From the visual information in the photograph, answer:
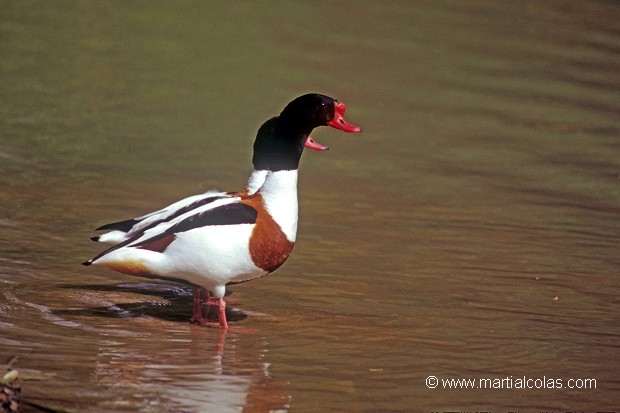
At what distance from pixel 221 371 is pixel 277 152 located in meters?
1.47

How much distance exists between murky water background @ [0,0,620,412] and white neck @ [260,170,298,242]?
2.12ft

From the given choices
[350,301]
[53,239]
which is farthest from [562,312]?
[53,239]

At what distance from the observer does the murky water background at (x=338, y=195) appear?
647 cm

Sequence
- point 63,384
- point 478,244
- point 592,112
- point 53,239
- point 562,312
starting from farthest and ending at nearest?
1. point 592,112
2. point 478,244
3. point 53,239
4. point 562,312
5. point 63,384

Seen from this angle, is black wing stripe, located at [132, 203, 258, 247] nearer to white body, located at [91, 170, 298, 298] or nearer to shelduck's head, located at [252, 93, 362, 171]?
white body, located at [91, 170, 298, 298]

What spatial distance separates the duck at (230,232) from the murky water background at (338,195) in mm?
374

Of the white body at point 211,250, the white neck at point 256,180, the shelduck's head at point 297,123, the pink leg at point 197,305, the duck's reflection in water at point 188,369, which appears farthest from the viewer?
the white neck at point 256,180

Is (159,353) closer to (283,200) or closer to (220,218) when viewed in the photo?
(220,218)

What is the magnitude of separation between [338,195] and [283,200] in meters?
3.63

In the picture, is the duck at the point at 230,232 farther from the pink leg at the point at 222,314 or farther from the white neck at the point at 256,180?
the white neck at the point at 256,180

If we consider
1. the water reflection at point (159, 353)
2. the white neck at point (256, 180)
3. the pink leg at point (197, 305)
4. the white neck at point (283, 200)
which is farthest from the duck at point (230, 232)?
the white neck at point (256, 180)

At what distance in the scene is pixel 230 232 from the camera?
6926 millimetres

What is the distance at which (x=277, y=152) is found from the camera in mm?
7191

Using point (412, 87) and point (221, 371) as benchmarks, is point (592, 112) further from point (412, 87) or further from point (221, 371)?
point (221, 371)
